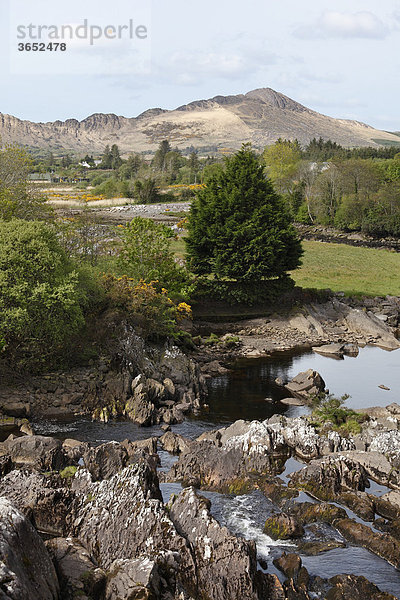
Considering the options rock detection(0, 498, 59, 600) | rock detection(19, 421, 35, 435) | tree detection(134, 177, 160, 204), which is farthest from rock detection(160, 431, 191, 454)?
tree detection(134, 177, 160, 204)

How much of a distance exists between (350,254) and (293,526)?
6569cm

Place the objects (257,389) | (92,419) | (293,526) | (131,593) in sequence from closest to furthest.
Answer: (131,593) < (293,526) < (92,419) < (257,389)

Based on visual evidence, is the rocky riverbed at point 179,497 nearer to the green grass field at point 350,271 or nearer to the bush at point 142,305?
the bush at point 142,305

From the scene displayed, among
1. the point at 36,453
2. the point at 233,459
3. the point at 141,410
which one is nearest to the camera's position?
the point at 36,453

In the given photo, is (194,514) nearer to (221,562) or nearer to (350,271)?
(221,562)

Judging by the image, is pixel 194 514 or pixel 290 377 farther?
pixel 290 377

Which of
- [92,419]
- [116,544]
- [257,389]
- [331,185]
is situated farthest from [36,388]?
[331,185]

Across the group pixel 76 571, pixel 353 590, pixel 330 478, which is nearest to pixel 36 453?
pixel 76 571

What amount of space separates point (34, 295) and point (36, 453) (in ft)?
31.0

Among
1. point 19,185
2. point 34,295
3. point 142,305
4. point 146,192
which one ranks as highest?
point 19,185

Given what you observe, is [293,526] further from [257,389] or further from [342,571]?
[257,389]

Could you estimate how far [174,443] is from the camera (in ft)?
84.8

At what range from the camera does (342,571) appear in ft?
56.0

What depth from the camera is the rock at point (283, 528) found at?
18.9 metres
